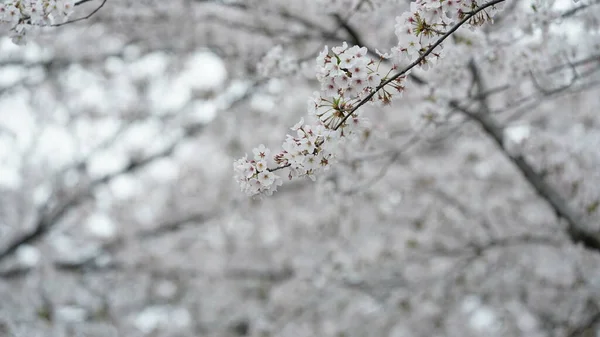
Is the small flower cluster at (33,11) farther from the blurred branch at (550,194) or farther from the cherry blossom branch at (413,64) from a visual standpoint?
the blurred branch at (550,194)

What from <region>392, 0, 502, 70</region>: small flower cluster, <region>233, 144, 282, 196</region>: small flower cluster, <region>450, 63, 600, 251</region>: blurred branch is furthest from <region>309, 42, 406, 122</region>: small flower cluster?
<region>450, 63, 600, 251</region>: blurred branch

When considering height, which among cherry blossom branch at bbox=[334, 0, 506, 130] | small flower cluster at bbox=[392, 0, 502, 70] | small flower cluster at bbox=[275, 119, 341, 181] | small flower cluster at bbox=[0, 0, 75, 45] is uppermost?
small flower cluster at bbox=[0, 0, 75, 45]

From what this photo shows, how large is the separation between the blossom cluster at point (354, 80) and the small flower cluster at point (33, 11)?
4.60 feet

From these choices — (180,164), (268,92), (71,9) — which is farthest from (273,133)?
(71,9)

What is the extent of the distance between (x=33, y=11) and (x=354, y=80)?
171cm

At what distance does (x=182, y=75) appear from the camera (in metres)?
8.58

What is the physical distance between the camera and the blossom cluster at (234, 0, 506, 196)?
6.81 feet

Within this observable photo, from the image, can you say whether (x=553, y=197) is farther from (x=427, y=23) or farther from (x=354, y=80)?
(x=354, y=80)

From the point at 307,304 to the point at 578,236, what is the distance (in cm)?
363

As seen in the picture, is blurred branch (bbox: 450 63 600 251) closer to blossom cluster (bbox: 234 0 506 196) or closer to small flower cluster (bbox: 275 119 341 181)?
blossom cluster (bbox: 234 0 506 196)

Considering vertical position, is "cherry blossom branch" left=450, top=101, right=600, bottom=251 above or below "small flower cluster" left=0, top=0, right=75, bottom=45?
below

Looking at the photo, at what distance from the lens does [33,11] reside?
2596mm

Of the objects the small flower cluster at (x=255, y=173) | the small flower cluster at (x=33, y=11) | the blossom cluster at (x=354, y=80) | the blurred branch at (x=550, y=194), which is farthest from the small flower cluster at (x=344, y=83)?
the blurred branch at (x=550, y=194)

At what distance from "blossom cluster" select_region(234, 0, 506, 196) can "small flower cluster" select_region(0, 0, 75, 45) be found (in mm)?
1403
